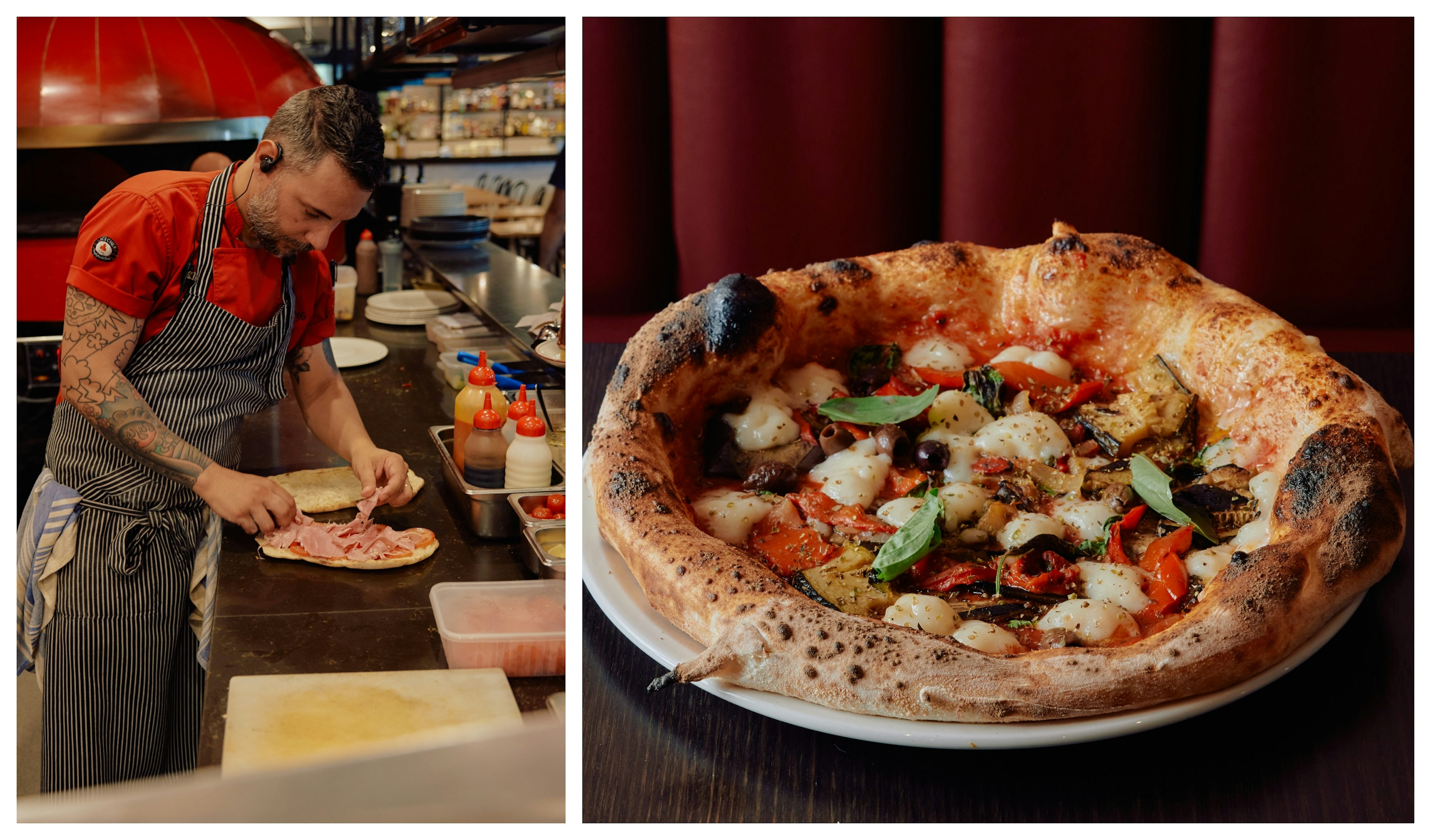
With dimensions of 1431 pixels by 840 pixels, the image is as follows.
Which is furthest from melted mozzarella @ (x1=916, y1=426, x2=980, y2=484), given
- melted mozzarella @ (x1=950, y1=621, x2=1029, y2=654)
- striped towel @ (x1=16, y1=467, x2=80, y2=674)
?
striped towel @ (x1=16, y1=467, x2=80, y2=674)

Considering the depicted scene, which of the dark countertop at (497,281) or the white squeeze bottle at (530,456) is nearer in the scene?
the white squeeze bottle at (530,456)

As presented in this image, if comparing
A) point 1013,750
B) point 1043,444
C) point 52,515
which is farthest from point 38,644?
point 1043,444

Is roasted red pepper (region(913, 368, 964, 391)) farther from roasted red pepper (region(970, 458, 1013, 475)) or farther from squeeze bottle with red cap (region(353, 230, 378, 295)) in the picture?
squeeze bottle with red cap (region(353, 230, 378, 295))

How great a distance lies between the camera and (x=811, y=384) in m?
2.04

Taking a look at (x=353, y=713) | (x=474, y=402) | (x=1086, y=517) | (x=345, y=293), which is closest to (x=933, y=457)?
(x=1086, y=517)

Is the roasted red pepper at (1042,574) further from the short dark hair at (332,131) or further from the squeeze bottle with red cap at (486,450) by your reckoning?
the short dark hair at (332,131)

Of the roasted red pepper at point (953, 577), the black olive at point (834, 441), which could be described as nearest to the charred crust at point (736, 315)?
the black olive at point (834, 441)

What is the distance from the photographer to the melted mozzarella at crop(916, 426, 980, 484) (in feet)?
5.90

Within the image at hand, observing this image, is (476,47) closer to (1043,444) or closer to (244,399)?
(244,399)

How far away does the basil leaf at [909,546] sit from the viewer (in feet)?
4.92

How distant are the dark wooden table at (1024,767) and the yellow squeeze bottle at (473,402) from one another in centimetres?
49

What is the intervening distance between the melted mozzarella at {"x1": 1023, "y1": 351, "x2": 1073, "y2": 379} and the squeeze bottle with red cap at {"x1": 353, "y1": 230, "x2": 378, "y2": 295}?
1.94 m

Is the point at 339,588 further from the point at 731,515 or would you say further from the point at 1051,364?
the point at 1051,364

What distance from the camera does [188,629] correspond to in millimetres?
1425
